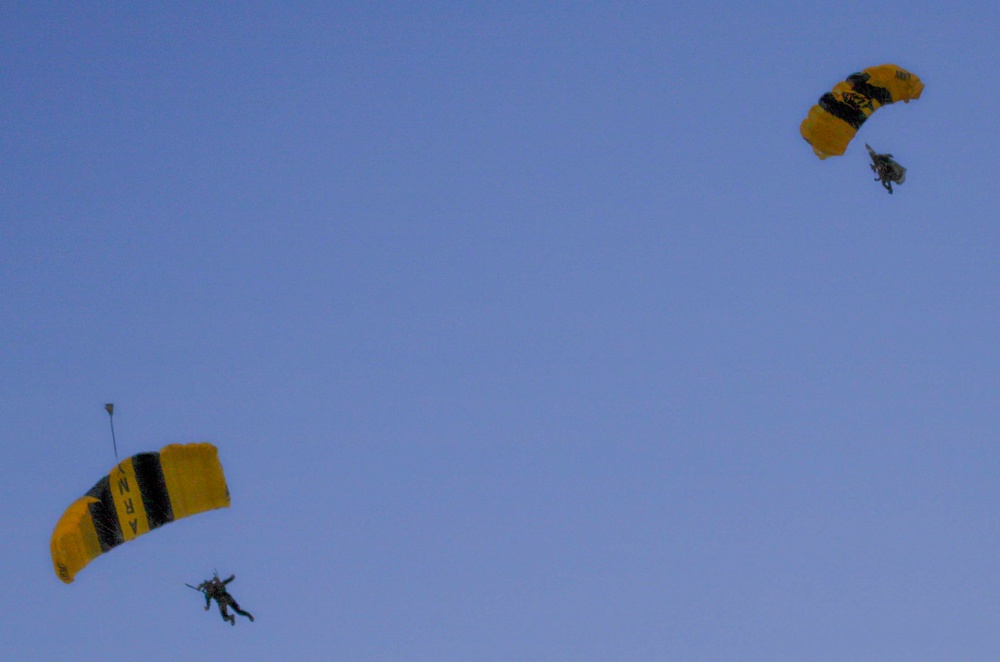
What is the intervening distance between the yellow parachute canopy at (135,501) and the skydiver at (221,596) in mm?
2222

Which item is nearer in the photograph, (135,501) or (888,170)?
(135,501)

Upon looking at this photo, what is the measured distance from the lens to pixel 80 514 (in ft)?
130

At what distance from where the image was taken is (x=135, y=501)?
132 feet

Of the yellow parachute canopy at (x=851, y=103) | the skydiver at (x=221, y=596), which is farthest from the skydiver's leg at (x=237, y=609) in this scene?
the yellow parachute canopy at (x=851, y=103)

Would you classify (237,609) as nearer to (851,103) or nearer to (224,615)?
(224,615)

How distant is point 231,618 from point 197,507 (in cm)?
326

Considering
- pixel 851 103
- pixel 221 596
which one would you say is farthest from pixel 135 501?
pixel 851 103

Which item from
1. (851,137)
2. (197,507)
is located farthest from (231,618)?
(851,137)

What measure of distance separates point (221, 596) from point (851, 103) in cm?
2262

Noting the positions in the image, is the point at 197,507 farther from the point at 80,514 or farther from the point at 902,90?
the point at 902,90

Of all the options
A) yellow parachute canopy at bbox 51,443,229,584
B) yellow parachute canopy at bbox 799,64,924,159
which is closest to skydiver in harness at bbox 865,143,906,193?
yellow parachute canopy at bbox 799,64,924,159

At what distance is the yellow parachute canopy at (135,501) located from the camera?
39.2 m

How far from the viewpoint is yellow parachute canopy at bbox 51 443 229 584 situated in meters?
39.2

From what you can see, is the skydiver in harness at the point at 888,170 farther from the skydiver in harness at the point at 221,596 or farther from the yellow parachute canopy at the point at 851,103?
the skydiver in harness at the point at 221,596
